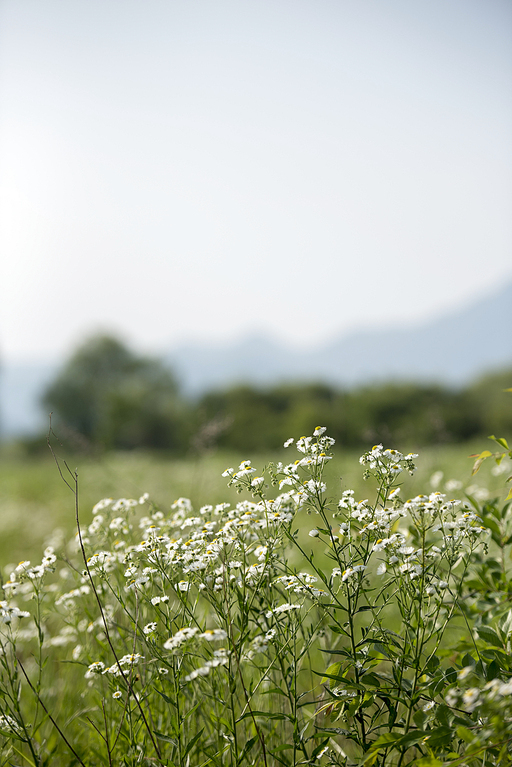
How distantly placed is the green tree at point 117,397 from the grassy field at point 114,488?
9.45 metres

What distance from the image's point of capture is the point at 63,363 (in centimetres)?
3441

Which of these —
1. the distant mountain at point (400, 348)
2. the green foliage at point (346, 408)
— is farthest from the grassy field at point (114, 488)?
the distant mountain at point (400, 348)

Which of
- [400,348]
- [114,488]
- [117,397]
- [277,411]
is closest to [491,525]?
[114,488]

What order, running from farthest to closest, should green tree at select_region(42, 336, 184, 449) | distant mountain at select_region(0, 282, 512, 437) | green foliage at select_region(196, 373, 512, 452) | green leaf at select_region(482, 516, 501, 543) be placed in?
distant mountain at select_region(0, 282, 512, 437) → green tree at select_region(42, 336, 184, 449) → green foliage at select_region(196, 373, 512, 452) → green leaf at select_region(482, 516, 501, 543)

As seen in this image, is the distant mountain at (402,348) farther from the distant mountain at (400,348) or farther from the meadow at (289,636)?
the meadow at (289,636)

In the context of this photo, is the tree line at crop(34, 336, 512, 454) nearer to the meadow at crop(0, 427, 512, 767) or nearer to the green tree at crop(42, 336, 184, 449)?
the green tree at crop(42, 336, 184, 449)

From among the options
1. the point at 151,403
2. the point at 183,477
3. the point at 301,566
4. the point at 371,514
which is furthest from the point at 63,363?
the point at 371,514

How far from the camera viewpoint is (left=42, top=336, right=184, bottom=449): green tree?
2342 centimetres

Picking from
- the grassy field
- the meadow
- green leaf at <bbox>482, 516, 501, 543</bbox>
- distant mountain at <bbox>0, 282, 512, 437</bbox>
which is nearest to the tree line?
the grassy field

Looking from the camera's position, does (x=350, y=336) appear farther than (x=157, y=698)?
Yes

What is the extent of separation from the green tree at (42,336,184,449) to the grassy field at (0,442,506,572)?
945cm

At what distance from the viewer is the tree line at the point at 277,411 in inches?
637

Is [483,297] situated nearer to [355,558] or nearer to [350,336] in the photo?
[350,336]

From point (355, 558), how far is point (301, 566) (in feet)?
10.1
